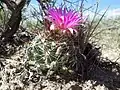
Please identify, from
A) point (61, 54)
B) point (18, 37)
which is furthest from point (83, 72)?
point (18, 37)

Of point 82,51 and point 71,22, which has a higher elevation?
point 71,22

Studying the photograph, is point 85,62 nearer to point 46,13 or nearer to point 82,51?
point 82,51

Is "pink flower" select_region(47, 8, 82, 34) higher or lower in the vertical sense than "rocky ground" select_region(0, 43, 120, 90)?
higher

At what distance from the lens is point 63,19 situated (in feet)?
11.2

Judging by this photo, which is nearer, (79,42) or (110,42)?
(79,42)


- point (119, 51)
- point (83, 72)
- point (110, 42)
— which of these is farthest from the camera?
point (110, 42)

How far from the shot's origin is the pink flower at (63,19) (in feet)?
11.1

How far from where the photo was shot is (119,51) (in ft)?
18.7

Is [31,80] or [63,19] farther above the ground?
[63,19]

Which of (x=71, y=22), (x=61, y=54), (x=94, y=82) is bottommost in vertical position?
(x=94, y=82)

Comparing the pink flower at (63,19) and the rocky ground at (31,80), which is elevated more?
the pink flower at (63,19)

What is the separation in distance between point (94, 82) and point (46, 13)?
0.74 metres

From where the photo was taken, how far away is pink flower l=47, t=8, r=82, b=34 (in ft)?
11.1

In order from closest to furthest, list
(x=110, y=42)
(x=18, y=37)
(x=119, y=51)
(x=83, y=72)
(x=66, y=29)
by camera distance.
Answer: (x=66, y=29) → (x=83, y=72) → (x=18, y=37) → (x=119, y=51) → (x=110, y=42)
